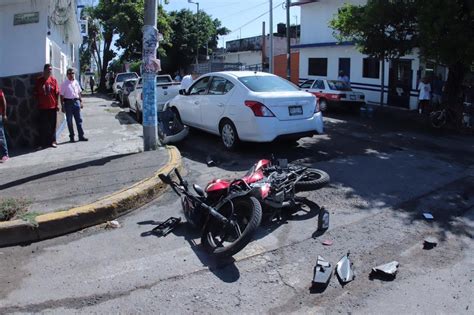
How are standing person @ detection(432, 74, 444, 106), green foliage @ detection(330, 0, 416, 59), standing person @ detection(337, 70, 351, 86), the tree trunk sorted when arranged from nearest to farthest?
green foliage @ detection(330, 0, 416, 59)
the tree trunk
standing person @ detection(432, 74, 444, 106)
standing person @ detection(337, 70, 351, 86)

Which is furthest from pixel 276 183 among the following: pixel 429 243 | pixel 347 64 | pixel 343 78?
pixel 347 64

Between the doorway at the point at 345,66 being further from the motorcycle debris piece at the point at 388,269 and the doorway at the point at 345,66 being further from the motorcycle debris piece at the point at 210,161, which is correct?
the motorcycle debris piece at the point at 388,269

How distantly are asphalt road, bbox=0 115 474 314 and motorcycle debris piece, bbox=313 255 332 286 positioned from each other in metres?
0.08

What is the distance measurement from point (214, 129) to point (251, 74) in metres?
1.38

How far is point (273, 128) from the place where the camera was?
29.3ft

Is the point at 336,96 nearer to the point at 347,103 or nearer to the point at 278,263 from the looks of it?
the point at 347,103

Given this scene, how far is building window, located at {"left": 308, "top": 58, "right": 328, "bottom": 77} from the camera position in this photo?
27.1 meters

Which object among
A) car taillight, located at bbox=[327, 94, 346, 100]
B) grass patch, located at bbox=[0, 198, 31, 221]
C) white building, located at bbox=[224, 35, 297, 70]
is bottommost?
grass patch, located at bbox=[0, 198, 31, 221]

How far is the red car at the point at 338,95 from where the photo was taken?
741 inches

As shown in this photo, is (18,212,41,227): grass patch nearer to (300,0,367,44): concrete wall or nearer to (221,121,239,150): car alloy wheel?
(221,121,239,150): car alloy wheel

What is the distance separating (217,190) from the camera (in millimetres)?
5375

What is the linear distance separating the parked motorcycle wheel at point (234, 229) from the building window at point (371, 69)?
66.2 ft

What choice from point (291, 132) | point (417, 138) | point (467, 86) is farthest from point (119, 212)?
point (467, 86)

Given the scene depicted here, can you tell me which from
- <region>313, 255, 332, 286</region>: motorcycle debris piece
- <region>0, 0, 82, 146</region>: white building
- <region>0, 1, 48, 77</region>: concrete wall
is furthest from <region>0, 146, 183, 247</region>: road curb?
<region>0, 1, 48, 77</region>: concrete wall
